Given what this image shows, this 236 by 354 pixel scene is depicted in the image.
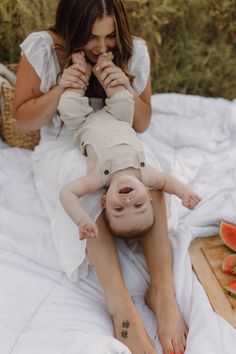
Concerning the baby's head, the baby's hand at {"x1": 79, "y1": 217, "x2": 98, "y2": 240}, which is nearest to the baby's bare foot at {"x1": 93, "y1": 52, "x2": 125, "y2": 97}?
the baby's head

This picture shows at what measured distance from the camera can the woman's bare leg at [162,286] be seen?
4.91ft

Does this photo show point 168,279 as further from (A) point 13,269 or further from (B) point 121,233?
(A) point 13,269

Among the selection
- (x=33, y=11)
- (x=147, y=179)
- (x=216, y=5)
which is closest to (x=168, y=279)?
(x=147, y=179)

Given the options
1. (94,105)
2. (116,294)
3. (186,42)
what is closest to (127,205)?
(116,294)

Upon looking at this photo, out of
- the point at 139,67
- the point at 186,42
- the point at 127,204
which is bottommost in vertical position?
the point at 186,42

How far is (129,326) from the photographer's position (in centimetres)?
150

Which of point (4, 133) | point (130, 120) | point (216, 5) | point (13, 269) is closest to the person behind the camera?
point (13, 269)

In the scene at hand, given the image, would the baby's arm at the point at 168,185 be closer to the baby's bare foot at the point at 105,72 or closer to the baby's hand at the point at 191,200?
the baby's hand at the point at 191,200

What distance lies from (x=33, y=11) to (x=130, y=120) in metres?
0.98

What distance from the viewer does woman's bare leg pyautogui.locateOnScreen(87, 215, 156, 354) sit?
147 centimetres

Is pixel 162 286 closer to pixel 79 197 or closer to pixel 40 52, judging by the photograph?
pixel 79 197

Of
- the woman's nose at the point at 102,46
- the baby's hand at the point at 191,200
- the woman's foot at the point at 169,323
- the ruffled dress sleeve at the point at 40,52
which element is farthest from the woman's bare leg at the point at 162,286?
the ruffled dress sleeve at the point at 40,52

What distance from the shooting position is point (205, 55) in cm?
288

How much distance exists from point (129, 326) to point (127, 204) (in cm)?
35
